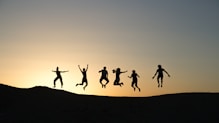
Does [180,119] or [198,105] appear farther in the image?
[198,105]

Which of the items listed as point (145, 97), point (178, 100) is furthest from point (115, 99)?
point (178, 100)

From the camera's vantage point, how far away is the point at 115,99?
35.5 metres

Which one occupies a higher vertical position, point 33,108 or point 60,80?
point 60,80

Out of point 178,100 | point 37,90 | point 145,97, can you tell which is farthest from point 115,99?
point 37,90

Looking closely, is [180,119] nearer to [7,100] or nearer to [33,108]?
[33,108]

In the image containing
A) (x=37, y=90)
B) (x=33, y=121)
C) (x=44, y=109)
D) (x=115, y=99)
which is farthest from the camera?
(x=37, y=90)

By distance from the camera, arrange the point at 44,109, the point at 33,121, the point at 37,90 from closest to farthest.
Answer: the point at 33,121 → the point at 44,109 → the point at 37,90

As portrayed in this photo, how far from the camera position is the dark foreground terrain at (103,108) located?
30.7 metres

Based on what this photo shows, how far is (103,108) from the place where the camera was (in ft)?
109

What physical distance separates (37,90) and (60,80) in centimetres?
203

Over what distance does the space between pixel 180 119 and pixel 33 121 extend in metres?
9.40

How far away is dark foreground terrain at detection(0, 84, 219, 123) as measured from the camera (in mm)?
30719

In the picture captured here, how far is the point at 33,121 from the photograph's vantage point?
99.4 feet

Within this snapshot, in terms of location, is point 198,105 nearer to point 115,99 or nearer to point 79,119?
point 115,99
